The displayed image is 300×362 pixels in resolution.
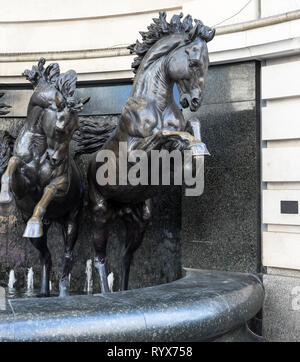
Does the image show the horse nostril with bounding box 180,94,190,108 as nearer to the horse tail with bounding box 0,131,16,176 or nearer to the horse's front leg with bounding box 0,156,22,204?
the horse's front leg with bounding box 0,156,22,204

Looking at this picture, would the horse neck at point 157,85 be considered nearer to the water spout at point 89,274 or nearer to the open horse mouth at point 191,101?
the open horse mouth at point 191,101

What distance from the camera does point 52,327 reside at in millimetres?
3424

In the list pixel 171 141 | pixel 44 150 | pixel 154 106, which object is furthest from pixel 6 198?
pixel 154 106

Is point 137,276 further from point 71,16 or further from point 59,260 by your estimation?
point 71,16

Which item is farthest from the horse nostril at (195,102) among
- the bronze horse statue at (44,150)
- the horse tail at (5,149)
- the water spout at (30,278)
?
the water spout at (30,278)

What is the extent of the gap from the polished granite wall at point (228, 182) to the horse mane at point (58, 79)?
2.20 metres

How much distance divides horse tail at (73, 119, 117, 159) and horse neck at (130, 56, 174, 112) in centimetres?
113

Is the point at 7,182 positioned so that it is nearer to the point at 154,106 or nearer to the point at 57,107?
the point at 57,107

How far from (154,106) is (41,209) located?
1.45m

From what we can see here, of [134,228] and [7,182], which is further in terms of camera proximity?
[134,228]

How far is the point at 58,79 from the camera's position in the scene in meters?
5.05

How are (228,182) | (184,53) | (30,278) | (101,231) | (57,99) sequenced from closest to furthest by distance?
(57,99) < (184,53) < (101,231) < (228,182) < (30,278)

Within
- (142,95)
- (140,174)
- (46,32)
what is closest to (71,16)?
(46,32)

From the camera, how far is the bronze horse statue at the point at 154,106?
5.14 m
